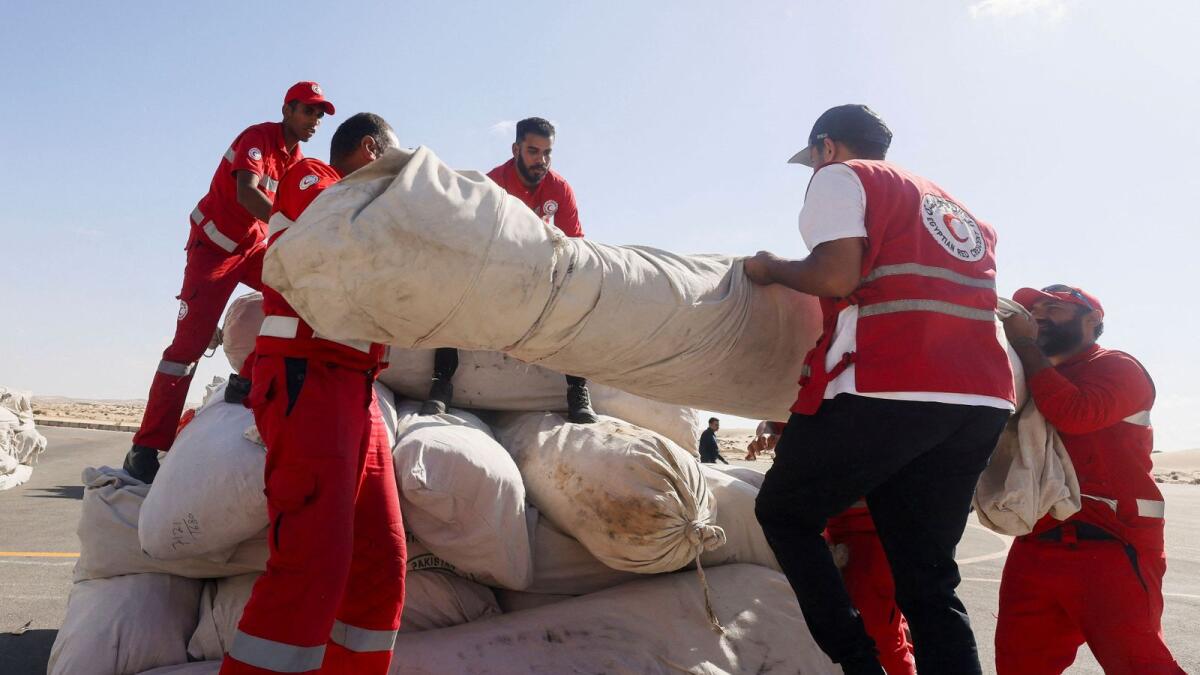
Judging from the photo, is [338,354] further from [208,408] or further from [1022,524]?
[1022,524]

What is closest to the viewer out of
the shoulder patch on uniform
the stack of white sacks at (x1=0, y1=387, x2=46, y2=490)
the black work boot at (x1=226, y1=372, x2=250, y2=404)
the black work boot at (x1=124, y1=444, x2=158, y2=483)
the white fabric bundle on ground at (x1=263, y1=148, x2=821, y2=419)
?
the white fabric bundle on ground at (x1=263, y1=148, x2=821, y2=419)

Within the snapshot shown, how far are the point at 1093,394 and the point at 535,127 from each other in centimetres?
251

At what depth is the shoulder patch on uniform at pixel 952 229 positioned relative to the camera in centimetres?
173

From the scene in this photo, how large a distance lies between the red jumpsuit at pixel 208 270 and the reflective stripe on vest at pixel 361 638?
1.54 metres

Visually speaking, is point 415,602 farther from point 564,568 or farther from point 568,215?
point 568,215

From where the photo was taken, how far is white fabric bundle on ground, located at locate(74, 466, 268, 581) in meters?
2.19

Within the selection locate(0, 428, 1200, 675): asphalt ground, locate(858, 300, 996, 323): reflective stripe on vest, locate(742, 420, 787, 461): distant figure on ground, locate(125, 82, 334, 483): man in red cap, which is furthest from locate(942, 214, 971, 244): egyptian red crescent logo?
locate(125, 82, 334, 483): man in red cap

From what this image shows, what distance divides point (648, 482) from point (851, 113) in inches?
41.4

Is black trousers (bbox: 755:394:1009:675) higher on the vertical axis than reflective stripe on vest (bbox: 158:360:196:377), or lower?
higher

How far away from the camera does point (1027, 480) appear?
2016mm

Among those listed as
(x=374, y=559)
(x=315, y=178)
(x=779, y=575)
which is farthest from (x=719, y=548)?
(x=315, y=178)

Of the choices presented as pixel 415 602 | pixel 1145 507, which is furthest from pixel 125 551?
pixel 1145 507

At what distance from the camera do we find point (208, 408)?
7.92 feet

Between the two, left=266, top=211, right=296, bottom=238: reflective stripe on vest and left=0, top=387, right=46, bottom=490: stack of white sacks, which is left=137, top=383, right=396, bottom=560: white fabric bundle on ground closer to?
left=266, top=211, right=296, bottom=238: reflective stripe on vest
